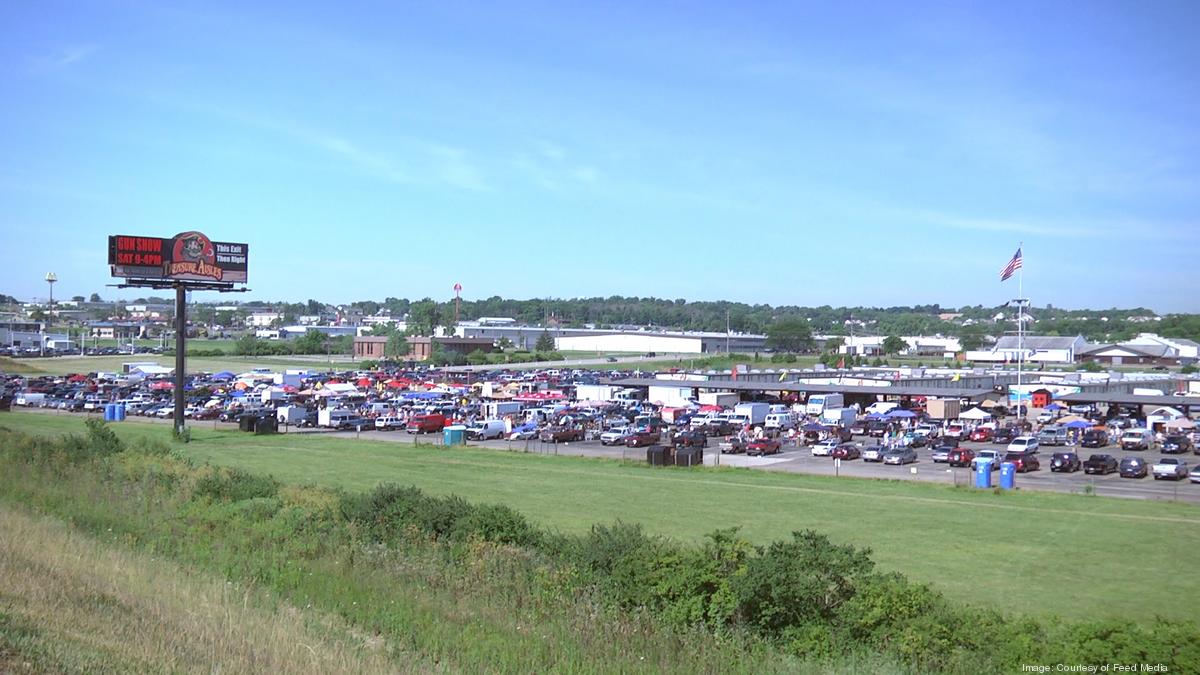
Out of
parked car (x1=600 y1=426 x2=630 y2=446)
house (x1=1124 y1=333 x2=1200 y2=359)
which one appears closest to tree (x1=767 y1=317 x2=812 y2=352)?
house (x1=1124 y1=333 x2=1200 y2=359)

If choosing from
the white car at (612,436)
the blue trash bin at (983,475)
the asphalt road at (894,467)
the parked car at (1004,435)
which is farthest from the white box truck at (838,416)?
the blue trash bin at (983,475)

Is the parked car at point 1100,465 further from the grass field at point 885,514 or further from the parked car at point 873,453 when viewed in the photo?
the grass field at point 885,514

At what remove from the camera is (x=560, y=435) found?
5050 cm

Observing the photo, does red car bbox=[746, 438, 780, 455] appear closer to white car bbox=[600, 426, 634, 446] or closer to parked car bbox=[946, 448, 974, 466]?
white car bbox=[600, 426, 634, 446]

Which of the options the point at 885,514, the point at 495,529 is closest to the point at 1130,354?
the point at 885,514

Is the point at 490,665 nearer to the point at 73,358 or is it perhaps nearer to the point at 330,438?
the point at 330,438

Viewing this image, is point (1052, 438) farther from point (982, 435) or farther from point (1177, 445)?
point (1177, 445)

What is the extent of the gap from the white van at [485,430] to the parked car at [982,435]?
26.3 m

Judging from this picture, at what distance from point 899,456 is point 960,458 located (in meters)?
2.64

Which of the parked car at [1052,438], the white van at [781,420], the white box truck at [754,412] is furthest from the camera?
the white box truck at [754,412]

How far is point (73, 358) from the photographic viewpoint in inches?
4518

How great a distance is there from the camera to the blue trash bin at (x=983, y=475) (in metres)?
34.2

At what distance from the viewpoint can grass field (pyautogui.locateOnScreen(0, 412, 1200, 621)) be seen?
18.3 m

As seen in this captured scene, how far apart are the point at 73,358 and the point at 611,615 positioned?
12179cm
